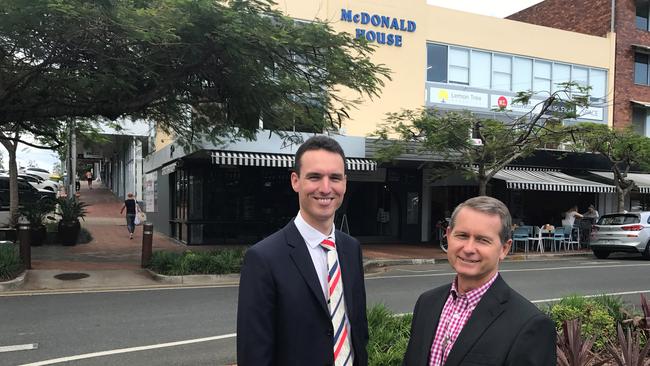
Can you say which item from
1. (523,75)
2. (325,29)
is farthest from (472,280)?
(523,75)

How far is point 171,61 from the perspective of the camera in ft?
36.8

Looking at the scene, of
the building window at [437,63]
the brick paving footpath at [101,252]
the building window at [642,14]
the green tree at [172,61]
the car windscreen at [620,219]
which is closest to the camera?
the green tree at [172,61]

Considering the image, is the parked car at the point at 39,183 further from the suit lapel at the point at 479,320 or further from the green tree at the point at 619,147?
the suit lapel at the point at 479,320

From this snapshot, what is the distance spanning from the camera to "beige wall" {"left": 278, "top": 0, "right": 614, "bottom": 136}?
19.6m

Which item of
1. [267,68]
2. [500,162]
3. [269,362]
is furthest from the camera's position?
[500,162]

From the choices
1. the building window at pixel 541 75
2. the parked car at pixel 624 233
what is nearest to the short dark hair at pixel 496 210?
the parked car at pixel 624 233

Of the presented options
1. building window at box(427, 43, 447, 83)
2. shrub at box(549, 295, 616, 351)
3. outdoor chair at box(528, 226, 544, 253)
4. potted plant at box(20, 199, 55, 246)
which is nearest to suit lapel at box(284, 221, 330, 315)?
shrub at box(549, 295, 616, 351)

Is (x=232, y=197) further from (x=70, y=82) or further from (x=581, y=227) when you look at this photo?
(x=581, y=227)

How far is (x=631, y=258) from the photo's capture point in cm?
1802

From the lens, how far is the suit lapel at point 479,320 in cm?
199

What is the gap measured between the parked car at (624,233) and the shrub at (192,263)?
12.5 m

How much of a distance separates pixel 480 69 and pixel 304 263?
21.6 m

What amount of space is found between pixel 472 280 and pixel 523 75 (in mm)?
23078

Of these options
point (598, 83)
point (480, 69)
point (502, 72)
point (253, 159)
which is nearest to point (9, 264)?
point (253, 159)
